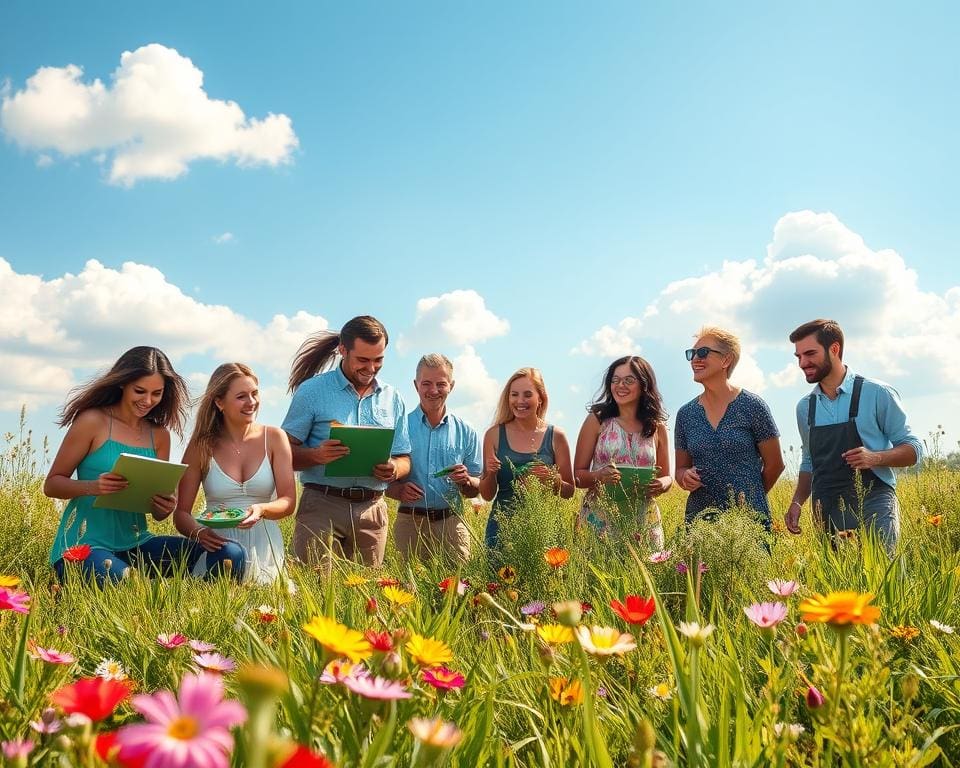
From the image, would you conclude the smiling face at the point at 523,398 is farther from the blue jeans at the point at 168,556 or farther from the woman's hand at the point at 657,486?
the blue jeans at the point at 168,556

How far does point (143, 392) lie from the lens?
4914 millimetres

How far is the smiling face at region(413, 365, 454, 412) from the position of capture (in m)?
5.75

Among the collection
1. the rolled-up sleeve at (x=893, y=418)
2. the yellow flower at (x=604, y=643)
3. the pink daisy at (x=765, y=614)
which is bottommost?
the pink daisy at (x=765, y=614)

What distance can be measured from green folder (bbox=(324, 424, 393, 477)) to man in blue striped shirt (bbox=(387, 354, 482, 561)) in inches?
26.5

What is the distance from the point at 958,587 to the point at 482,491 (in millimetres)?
3317

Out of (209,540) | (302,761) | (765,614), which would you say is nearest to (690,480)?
(209,540)

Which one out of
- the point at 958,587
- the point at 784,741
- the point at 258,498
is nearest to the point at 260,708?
the point at 784,741

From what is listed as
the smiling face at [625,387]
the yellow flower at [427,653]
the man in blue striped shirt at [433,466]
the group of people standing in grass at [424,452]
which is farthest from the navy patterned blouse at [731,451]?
the yellow flower at [427,653]

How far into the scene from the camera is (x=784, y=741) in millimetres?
1243

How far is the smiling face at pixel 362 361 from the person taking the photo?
545 cm

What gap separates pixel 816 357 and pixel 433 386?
2.72 metres

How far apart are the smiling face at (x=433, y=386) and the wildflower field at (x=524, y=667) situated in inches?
79.6

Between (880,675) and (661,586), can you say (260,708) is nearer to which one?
(880,675)

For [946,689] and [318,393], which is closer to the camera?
[946,689]
